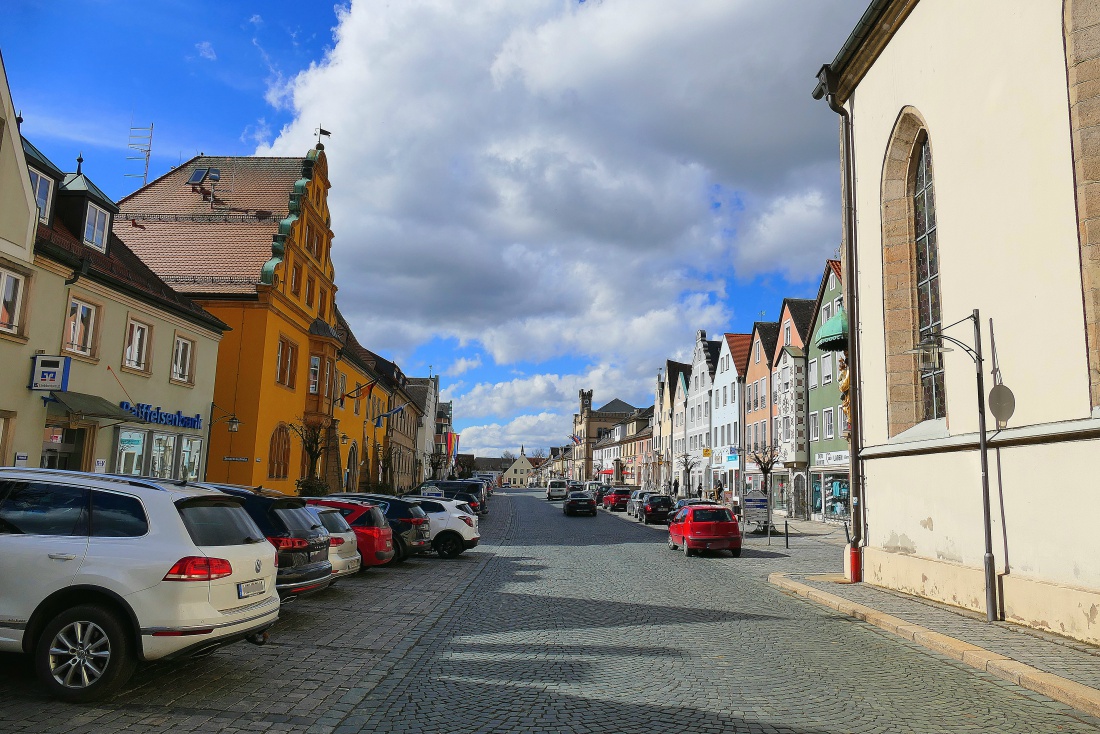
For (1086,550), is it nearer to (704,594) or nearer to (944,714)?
(944,714)

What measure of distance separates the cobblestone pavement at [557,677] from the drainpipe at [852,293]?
143 inches

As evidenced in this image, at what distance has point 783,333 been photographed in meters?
48.9

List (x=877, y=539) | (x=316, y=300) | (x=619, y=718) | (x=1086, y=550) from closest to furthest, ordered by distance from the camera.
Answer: (x=619, y=718), (x=1086, y=550), (x=877, y=539), (x=316, y=300)

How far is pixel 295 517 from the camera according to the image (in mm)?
10797

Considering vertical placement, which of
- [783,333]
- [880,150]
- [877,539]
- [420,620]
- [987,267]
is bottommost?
[420,620]

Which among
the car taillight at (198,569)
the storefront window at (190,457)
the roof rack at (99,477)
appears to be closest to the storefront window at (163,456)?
the storefront window at (190,457)

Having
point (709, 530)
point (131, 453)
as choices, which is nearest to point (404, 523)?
point (131, 453)

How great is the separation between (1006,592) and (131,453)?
20.5 meters

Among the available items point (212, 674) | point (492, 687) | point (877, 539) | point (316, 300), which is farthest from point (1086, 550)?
point (316, 300)

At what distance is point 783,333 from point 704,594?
36.9 meters

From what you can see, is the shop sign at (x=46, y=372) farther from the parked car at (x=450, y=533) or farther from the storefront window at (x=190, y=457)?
the parked car at (x=450, y=533)

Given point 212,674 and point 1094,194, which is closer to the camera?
point 212,674

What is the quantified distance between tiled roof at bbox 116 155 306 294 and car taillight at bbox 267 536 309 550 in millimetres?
21184

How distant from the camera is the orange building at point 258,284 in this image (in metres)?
28.7
